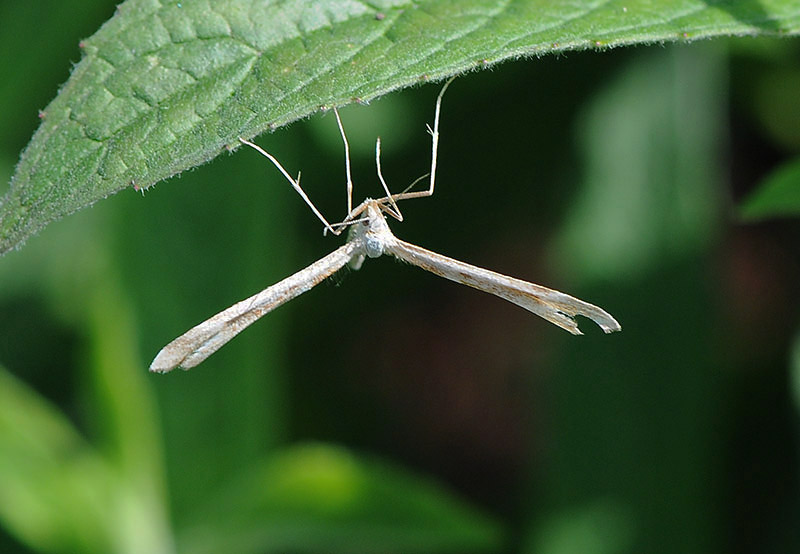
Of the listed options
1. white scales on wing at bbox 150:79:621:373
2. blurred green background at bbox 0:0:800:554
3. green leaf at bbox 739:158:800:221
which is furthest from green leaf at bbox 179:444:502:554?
green leaf at bbox 739:158:800:221

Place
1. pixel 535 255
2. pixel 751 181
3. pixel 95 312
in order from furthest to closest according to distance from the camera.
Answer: pixel 535 255 → pixel 751 181 → pixel 95 312

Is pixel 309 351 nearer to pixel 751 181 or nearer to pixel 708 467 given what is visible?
pixel 708 467

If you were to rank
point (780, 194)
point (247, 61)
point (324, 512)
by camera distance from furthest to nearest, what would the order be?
point (324, 512), point (780, 194), point (247, 61)

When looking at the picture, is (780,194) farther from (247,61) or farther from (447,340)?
(447,340)

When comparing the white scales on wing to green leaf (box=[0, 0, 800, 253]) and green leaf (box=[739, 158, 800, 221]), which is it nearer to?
green leaf (box=[0, 0, 800, 253])

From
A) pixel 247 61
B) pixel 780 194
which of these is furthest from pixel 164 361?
pixel 780 194

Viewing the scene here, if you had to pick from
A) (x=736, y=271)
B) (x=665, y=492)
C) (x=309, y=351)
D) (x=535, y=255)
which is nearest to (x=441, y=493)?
(x=665, y=492)
